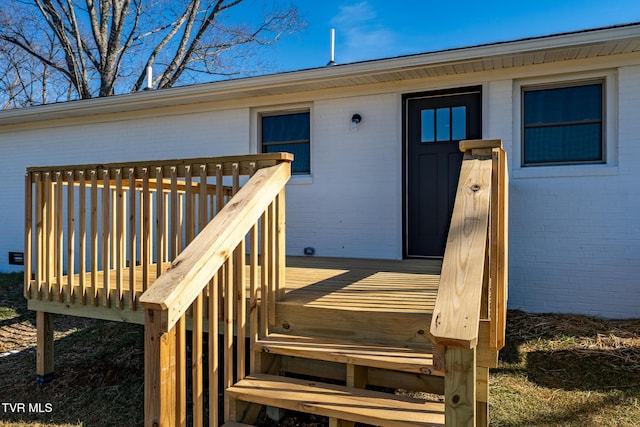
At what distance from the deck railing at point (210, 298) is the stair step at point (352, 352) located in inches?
6.8

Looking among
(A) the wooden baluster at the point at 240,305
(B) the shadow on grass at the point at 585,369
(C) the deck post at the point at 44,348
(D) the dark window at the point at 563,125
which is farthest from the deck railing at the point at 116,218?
(D) the dark window at the point at 563,125

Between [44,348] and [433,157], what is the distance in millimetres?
4301

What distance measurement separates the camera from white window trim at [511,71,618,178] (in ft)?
13.7

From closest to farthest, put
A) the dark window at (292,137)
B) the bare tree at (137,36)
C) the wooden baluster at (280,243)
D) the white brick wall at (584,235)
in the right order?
the wooden baluster at (280,243) → the white brick wall at (584,235) → the dark window at (292,137) → the bare tree at (137,36)

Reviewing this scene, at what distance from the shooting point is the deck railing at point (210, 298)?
158 centimetres

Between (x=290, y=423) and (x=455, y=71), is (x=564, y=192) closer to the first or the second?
(x=455, y=71)

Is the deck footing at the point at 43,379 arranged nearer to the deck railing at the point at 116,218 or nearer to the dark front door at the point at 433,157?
the deck railing at the point at 116,218

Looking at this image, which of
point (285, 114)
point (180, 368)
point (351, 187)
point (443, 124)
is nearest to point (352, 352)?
point (180, 368)

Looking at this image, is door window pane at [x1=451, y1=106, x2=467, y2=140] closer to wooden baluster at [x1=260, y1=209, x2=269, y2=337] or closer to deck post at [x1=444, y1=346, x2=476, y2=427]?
wooden baluster at [x1=260, y1=209, x2=269, y2=337]

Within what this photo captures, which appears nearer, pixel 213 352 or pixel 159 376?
pixel 159 376

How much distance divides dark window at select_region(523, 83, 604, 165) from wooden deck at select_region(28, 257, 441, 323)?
1.68 meters


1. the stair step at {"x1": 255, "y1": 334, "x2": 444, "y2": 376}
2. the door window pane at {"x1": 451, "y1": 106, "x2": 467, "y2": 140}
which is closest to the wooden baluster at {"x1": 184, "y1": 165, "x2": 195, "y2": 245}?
the stair step at {"x1": 255, "y1": 334, "x2": 444, "y2": 376}

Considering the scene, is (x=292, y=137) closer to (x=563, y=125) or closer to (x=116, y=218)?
(x=116, y=218)

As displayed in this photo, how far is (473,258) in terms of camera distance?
1.40 meters
